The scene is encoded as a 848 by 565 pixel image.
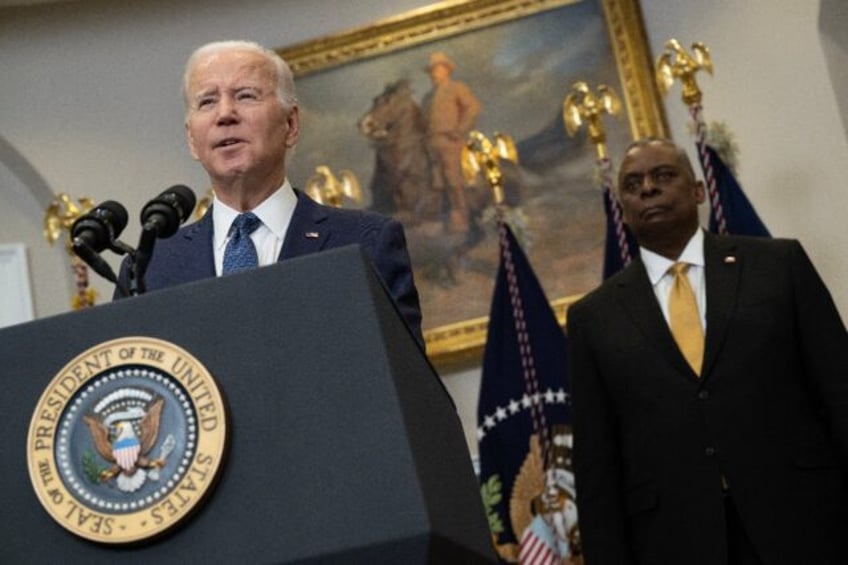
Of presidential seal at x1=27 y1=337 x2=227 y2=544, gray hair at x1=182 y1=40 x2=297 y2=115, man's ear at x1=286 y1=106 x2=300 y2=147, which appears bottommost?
presidential seal at x1=27 y1=337 x2=227 y2=544

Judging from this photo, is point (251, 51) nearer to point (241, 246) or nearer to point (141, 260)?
point (241, 246)

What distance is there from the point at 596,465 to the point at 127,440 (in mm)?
3024

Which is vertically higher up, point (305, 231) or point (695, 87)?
point (695, 87)

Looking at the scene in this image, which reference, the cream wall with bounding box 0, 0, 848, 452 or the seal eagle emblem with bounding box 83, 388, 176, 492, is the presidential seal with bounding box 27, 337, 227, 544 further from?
the cream wall with bounding box 0, 0, 848, 452

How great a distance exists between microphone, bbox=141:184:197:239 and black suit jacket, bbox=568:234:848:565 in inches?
92.1

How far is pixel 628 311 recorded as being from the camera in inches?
199

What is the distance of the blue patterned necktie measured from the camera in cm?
313

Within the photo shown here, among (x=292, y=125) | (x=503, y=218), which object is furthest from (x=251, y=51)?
(x=503, y=218)

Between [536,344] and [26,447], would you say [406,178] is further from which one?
[26,447]

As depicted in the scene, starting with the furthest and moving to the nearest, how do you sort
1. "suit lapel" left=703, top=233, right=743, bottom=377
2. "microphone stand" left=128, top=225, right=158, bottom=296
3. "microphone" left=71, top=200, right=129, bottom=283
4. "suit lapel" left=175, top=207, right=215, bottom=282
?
"suit lapel" left=703, top=233, right=743, bottom=377 → "suit lapel" left=175, top=207, right=215, bottom=282 → "microphone" left=71, top=200, right=129, bottom=283 → "microphone stand" left=128, top=225, right=158, bottom=296

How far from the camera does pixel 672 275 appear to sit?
5.10m

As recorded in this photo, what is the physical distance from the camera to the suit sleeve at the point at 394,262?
2955mm

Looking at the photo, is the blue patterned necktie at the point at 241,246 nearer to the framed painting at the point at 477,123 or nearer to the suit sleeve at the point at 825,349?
the suit sleeve at the point at 825,349

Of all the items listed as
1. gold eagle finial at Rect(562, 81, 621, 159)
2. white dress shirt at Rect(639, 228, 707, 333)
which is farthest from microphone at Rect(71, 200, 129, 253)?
gold eagle finial at Rect(562, 81, 621, 159)
